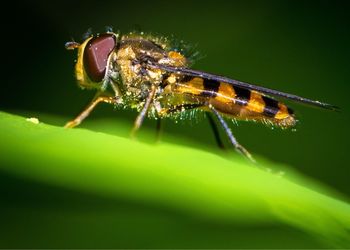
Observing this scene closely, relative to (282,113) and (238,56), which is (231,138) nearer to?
(282,113)

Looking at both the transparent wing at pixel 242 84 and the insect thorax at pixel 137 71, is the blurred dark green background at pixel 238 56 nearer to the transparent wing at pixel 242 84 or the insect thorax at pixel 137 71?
the insect thorax at pixel 137 71

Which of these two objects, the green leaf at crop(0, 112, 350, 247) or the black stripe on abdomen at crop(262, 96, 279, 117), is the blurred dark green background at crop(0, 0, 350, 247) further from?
the green leaf at crop(0, 112, 350, 247)

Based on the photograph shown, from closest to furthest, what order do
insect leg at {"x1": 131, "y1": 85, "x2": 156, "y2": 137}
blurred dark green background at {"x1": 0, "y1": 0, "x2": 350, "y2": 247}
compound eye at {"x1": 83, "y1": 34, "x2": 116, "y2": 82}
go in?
insect leg at {"x1": 131, "y1": 85, "x2": 156, "y2": 137}
compound eye at {"x1": 83, "y1": 34, "x2": 116, "y2": 82}
blurred dark green background at {"x1": 0, "y1": 0, "x2": 350, "y2": 247}

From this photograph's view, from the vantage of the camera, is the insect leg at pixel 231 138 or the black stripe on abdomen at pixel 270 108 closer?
the insect leg at pixel 231 138

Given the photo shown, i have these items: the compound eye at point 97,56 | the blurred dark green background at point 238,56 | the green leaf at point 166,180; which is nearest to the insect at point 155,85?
the compound eye at point 97,56

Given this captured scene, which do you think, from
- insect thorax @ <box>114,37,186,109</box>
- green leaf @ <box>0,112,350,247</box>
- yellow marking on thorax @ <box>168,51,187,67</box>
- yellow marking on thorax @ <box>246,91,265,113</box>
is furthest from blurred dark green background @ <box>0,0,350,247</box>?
green leaf @ <box>0,112,350,247</box>

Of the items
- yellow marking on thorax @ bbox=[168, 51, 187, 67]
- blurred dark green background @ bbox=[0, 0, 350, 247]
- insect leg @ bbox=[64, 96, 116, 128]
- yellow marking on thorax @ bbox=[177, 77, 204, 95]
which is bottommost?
insect leg @ bbox=[64, 96, 116, 128]

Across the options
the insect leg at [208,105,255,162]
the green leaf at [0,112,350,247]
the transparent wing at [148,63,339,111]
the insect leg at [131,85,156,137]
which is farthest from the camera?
the insect leg at [208,105,255,162]

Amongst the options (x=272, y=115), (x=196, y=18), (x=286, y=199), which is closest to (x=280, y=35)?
(x=196, y=18)

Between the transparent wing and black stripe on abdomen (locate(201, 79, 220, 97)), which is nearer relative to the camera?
the transparent wing
